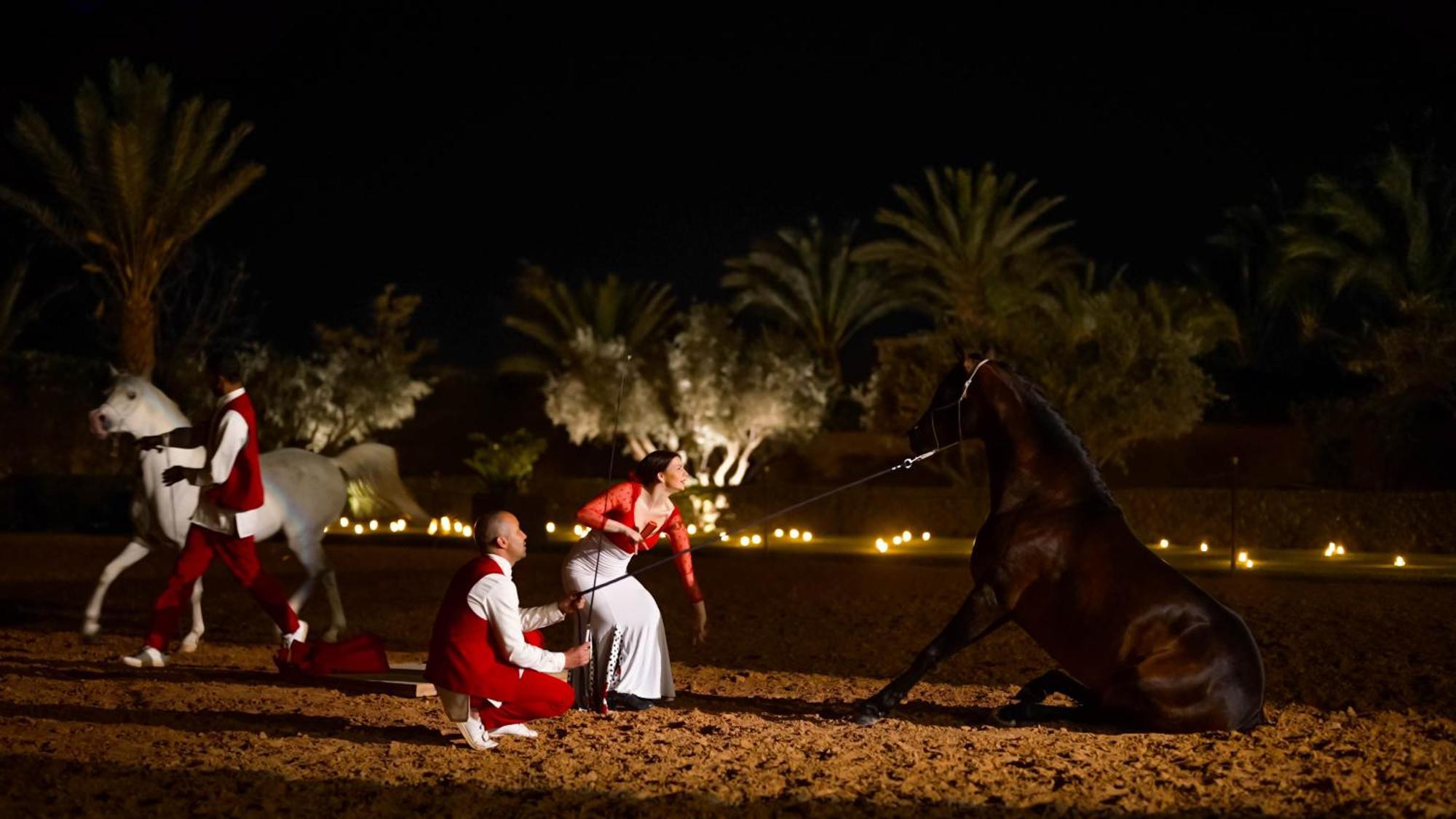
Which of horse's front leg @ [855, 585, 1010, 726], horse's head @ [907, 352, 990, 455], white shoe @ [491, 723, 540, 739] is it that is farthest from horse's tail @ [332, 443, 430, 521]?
horse's front leg @ [855, 585, 1010, 726]

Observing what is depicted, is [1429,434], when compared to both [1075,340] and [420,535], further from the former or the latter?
[420,535]

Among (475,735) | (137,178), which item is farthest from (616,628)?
(137,178)

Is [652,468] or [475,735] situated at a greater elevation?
[652,468]

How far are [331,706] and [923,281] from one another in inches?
1312

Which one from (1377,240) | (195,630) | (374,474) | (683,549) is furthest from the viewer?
(1377,240)

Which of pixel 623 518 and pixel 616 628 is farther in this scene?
pixel 623 518

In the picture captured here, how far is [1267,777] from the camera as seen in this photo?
21.0ft

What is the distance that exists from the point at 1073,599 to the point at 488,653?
291 cm

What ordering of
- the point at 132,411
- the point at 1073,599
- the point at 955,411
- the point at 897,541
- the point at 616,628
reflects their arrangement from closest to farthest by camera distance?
the point at 1073,599 → the point at 955,411 → the point at 616,628 → the point at 132,411 → the point at 897,541

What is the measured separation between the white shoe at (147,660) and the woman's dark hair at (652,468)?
3.64 m

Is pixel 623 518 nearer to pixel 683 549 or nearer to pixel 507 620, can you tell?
pixel 683 549

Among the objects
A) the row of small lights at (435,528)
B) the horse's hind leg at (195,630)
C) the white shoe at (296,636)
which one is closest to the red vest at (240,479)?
the white shoe at (296,636)

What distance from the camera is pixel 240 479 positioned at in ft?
31.2

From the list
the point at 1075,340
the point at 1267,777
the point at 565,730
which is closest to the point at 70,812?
the point at 565,730
